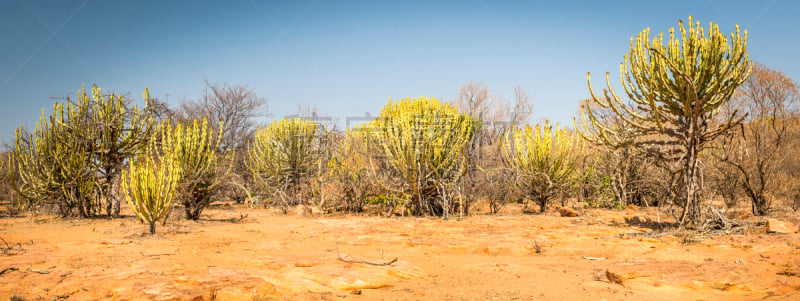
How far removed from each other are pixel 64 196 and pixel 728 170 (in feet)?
51.2

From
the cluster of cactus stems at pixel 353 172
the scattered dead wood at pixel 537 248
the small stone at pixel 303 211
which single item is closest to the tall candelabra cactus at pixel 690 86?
the scattered dead wood at pixel 537 248

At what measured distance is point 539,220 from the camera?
8789 millimetres

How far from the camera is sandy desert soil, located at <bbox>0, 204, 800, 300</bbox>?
3.68 meters

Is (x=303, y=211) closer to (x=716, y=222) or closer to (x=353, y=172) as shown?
(x=353, y=172)

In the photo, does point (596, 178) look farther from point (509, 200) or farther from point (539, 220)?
point (539, 220)

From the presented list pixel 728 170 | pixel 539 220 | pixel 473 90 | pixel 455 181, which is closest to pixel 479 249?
pixel 539 220

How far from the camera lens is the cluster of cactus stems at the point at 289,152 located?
14844 millimetres

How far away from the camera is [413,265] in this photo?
16.1ft

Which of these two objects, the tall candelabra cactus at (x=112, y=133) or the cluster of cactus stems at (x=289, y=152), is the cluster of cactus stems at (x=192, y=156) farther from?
the cluster of cactus stems at (x=289, y=152)

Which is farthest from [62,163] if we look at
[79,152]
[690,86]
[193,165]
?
[690,86]

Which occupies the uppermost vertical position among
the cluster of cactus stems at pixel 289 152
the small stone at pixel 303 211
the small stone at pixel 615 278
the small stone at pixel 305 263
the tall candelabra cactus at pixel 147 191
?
the cluster of cactus stems at pixel 289 152

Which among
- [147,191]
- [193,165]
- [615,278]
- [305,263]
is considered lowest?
[615,278]

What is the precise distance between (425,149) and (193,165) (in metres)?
5.29

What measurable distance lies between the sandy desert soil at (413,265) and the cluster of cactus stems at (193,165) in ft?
6.31
